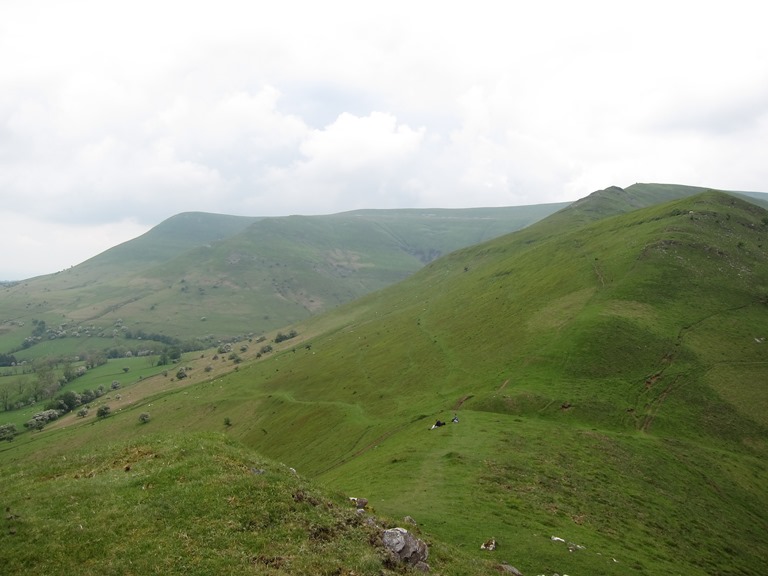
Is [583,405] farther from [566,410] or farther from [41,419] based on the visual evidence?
[41,419]

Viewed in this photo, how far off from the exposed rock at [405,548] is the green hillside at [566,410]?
1.47 m

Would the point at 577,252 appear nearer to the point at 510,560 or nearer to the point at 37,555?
the point at 510,560

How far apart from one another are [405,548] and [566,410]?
49.4 m

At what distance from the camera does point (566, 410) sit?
68938 millimetres

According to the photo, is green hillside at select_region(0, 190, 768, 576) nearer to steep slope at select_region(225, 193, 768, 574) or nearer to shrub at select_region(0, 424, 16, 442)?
steep slope at select_region(225, 193, 768, 574)

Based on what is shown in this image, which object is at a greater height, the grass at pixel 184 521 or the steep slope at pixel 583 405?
the grass at pixel 184 521

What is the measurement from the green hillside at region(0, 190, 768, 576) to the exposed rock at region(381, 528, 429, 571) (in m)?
1.47

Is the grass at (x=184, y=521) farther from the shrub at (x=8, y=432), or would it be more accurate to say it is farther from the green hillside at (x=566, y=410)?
the shrub at (x=8, y=432)

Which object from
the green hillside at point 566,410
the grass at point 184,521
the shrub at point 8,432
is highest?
the grass at point 184,521

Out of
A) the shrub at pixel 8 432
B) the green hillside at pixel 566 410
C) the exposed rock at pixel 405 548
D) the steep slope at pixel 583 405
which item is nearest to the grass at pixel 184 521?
the exposed rock at pixel 405 548

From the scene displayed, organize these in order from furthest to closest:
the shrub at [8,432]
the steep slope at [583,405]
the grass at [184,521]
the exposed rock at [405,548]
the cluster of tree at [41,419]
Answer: the cluster of tree at [41,419] → the shrub at [8,432] → the steep slope at [583,405] → the exposed rock at [405,548] → the grass at [184,521]

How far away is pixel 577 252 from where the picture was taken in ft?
461

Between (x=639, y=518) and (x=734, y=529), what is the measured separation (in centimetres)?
1271

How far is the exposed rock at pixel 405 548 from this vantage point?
2553 cm
